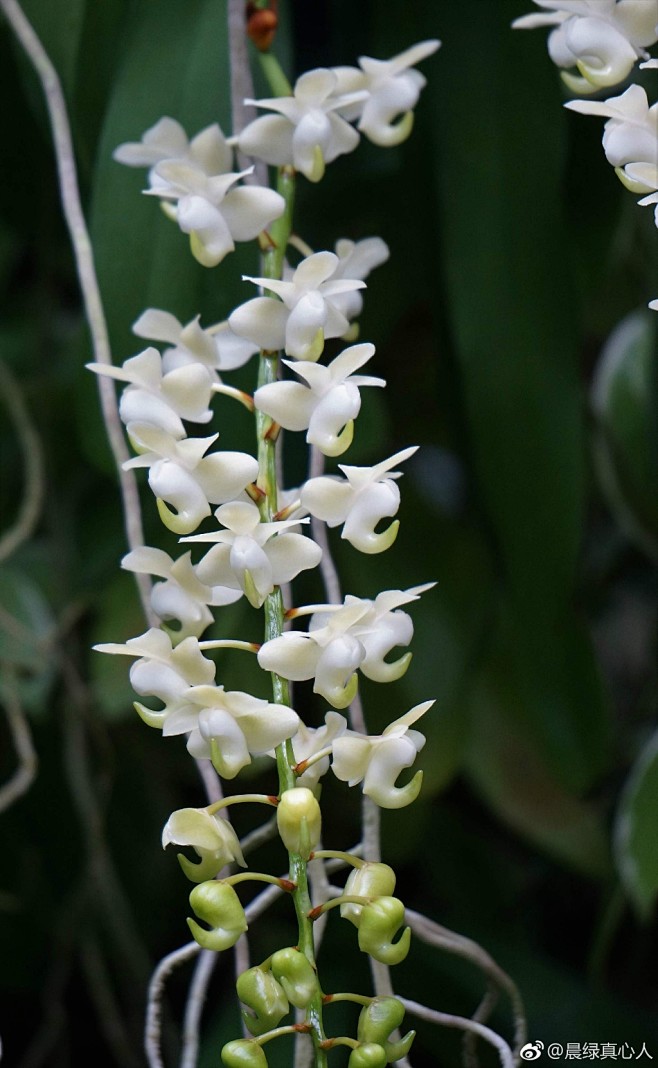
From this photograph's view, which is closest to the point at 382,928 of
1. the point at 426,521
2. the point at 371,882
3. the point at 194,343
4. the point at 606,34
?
the point at 371,882

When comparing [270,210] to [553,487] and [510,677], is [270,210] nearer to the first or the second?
[553,487]

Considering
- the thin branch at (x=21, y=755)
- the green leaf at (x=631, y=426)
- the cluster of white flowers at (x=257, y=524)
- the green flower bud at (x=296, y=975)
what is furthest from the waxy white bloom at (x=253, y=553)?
the green leaf at (x=631, y=426)

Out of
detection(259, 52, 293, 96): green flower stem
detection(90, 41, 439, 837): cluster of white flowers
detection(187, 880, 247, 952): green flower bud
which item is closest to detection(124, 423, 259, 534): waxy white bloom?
detection(90, 41, 439, 837): cluster of white flowers

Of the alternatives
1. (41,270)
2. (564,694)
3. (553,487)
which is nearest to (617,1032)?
(564,694)

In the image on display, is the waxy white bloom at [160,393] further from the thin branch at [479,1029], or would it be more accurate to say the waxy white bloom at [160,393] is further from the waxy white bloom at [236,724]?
the thin branch at [479,1029]

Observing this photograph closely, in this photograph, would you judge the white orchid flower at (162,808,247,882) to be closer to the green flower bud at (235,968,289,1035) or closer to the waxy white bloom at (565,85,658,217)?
the green flower bud at (235,968,289,1035)

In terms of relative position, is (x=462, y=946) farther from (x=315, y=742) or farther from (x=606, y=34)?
(x=606, y=34)

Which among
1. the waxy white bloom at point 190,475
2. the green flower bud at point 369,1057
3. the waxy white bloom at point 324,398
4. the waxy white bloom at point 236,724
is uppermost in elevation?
the waxy white bloom at point 324,398
